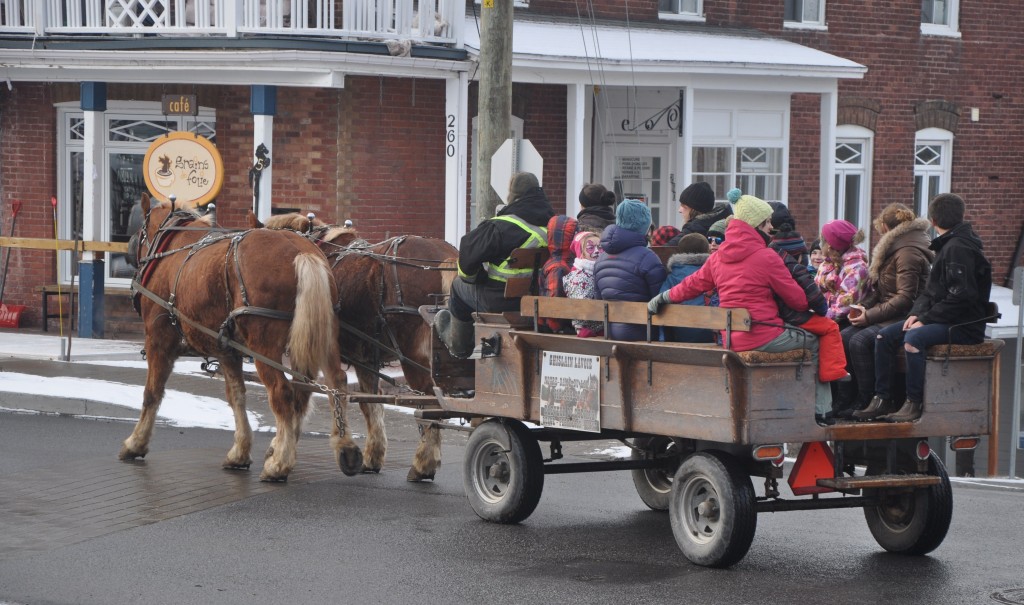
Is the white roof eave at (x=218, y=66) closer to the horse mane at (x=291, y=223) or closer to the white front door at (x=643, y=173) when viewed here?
the white front door at (x=643, y=173)

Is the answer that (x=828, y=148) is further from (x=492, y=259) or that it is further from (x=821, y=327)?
(x=821, y=327)

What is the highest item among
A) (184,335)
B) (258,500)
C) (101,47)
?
(101,47)

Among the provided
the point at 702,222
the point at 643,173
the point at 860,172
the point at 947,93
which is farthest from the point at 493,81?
the point at 947,93

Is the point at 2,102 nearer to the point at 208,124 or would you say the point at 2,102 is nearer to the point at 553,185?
the point at 208,124

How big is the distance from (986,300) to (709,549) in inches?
82.5

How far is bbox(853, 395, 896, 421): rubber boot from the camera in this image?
753cm

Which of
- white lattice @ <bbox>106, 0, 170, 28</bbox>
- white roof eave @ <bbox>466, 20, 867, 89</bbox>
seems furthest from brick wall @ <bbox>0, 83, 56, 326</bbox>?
white roof eave @ <bbox>466, 20, 867, 89</bbox>

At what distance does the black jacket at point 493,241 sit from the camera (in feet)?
28.1

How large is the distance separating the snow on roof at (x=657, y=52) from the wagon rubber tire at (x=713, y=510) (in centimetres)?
1031

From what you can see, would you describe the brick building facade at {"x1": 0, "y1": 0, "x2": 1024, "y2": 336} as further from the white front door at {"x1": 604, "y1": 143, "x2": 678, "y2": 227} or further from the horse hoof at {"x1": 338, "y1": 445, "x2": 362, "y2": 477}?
the horse hoof at {"x1": 338, "y1": 445, "x2": 362, "y2": 477}

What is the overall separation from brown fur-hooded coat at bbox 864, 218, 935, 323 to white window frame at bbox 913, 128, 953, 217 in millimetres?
15338

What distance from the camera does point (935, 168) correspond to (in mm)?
23094

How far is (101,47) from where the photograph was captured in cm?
1680

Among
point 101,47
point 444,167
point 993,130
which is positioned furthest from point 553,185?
point 993,130
